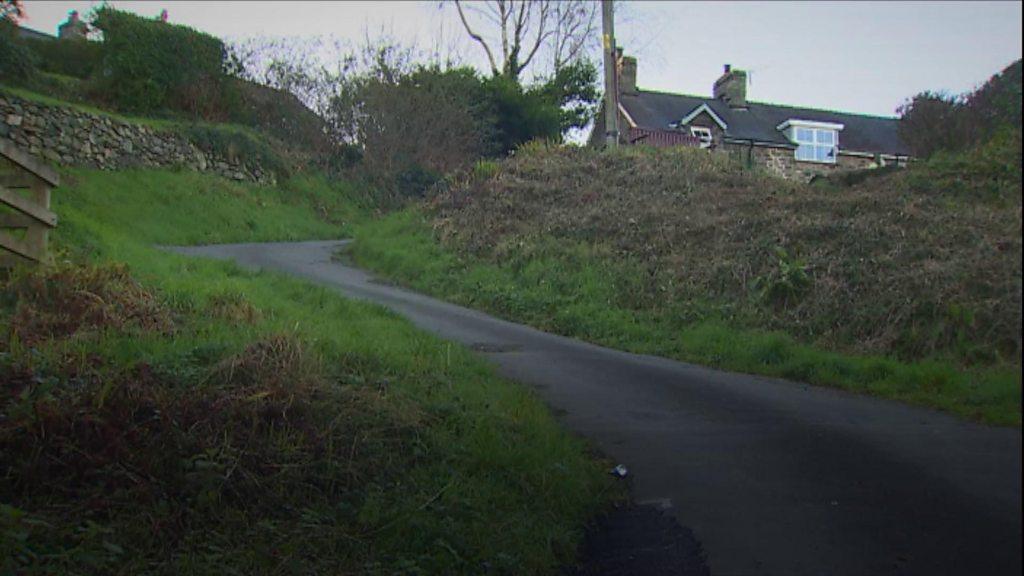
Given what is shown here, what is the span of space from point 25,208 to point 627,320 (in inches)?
297

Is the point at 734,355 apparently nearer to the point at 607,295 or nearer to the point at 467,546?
the point at 607,295

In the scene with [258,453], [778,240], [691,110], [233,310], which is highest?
[691,110]

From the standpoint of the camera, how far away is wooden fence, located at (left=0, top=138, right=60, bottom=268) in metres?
8.77

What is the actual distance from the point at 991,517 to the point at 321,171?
27.7 metres

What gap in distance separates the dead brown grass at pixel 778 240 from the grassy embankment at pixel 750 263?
0.02m

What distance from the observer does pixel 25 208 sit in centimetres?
880

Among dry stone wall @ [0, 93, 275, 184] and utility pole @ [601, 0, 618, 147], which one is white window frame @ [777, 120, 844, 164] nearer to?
utility pole @ [601, 0, 618, 147]

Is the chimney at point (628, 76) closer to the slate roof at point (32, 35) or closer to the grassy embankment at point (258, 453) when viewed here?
the slate roof at point (32, 35)

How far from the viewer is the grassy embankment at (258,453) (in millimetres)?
4285

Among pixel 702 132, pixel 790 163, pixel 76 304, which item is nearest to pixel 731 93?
pixel 702 132

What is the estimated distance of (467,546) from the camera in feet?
14.8

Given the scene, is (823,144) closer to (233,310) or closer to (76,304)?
(233,310)

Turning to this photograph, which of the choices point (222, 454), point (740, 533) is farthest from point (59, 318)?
point (740, 533)

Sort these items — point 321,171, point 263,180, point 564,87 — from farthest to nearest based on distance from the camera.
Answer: point 564,87
point 321,171
point 263,180
